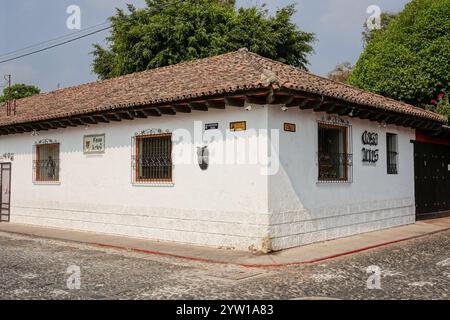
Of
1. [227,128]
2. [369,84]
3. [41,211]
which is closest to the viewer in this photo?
[227,128]

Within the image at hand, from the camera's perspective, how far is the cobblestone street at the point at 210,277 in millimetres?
6629

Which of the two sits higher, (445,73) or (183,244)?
(445,73)

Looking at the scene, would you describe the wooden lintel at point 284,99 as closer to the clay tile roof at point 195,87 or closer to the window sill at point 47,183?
the clay tile roof at point 195,87

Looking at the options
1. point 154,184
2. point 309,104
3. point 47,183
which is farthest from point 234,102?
point 47,183

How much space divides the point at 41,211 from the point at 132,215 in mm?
4438

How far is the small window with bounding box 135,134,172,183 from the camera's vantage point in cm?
1179

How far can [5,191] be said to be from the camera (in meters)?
16.7

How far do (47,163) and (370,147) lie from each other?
982 cm

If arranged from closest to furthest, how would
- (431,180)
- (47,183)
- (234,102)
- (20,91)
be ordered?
(234,102), (47,183), (431,180), (20,91)

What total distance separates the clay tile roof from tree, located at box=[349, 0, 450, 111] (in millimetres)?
6262

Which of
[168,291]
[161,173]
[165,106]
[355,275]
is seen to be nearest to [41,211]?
[161,173]

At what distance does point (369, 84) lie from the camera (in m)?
22.7

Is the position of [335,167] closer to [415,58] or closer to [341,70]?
[415,58]

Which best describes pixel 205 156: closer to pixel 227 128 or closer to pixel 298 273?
pixel 227 128
